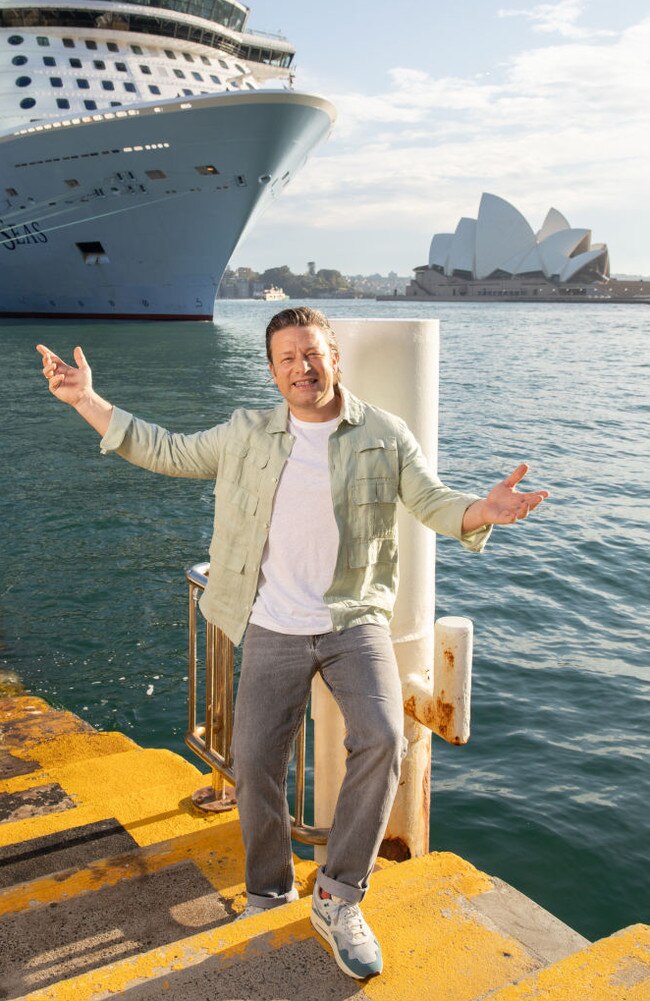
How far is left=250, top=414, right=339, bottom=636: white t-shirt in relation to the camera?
225cm

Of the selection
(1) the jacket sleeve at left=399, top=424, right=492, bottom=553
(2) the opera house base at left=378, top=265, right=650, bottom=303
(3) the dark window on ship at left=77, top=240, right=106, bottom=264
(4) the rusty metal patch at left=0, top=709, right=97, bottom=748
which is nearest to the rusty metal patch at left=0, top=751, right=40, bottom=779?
(4) the rusty metal patch at left=0, top=709, right=97, bottom=748

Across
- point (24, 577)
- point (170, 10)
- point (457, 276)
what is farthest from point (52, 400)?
point (457, 276)

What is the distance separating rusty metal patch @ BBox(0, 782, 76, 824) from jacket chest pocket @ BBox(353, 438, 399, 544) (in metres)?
1.45

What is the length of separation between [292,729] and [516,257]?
302 feet

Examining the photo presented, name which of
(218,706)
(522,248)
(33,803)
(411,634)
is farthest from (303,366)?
(522,248)

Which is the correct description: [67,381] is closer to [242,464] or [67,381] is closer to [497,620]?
[242,464]

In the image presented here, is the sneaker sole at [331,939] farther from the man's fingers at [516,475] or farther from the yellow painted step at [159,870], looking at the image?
the man's fingers at [516,475]

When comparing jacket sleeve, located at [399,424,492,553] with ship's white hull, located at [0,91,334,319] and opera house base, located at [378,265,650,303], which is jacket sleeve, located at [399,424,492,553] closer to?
ship's white hull, located at [0,91,334,319]

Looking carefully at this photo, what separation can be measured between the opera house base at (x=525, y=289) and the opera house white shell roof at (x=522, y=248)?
949 mm

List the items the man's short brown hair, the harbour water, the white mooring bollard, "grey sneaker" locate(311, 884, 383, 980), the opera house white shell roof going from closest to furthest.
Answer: "grey sneaker" locate(311, 884, 383, 980)
the man's short brown hair
the white mooring bollard
the harbour water
the opera house white shell roof

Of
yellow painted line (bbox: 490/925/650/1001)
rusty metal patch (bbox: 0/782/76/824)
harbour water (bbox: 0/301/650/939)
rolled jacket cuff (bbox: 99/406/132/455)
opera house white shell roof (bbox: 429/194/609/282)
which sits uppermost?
opera house white shell roof (bbox: 429/194/609/282)

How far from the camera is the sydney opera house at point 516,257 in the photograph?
85500 millimetres

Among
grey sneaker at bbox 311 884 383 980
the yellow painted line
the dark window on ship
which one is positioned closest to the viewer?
the yellow painted line

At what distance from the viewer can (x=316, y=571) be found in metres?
2.26
